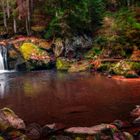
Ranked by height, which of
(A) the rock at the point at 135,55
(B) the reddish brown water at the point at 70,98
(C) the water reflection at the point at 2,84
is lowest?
(B) the reddish brown water at the point at 70,98

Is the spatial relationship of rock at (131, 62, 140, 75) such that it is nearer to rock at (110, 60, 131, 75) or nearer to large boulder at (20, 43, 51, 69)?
rock at (110, 60, 131, 75)

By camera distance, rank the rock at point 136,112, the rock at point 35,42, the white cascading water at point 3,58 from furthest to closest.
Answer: the rock at point 35,42, the white cascading water at point 3,58, the rock at point 136,112

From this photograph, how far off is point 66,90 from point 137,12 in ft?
56.1

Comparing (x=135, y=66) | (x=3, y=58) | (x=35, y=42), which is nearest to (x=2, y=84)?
(x=3, y=58)

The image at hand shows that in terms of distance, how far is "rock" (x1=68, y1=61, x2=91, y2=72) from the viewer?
113 ft

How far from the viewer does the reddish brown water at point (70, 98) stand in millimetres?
16406

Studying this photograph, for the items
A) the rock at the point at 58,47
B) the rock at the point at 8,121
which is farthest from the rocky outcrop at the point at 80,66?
the rock at the point at 8,121

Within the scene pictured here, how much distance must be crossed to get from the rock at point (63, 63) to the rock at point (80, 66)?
616 mm

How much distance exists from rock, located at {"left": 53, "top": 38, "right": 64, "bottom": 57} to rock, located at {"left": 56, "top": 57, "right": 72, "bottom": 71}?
4.16 feet

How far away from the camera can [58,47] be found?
128 ft

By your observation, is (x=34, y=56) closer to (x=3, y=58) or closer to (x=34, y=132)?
(x=3, y=58)

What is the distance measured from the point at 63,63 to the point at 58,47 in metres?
2.94

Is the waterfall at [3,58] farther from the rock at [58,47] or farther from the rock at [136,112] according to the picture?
the rock at [136,112]

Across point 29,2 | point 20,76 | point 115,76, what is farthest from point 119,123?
point 29,2
